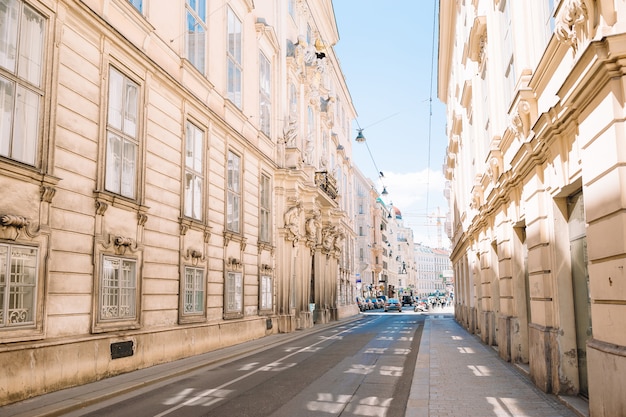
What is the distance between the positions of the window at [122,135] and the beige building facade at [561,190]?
8.59 m

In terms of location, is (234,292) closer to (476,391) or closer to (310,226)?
(310,226)

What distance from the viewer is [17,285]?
378 inches

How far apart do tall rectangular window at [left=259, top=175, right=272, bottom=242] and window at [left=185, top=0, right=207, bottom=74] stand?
755cm

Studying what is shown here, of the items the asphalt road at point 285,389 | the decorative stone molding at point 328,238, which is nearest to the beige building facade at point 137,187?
the asphalt road at point 285,389

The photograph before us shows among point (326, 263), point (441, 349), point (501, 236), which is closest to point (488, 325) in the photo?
point (441, 349)

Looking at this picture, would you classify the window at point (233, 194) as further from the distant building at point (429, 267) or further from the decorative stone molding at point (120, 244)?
the distant building at point (429, 267)

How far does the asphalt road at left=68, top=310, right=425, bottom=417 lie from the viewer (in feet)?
29.3

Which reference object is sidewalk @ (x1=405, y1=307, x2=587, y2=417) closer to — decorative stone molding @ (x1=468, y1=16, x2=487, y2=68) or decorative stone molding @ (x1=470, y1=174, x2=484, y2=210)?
decorative stone molding @ (x1=470, y1=174, x2=484, y2=210)

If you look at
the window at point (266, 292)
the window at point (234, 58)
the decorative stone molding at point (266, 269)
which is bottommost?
the window at point (266, 292)

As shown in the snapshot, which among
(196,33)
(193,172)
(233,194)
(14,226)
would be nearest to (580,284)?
(14,226)

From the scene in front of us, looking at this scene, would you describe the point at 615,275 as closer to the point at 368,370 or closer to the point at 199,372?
the point at 368,370

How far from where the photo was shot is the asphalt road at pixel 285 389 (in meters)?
8.95

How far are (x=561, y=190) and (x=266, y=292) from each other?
56.5 feet

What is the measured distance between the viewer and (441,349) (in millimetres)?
17484
